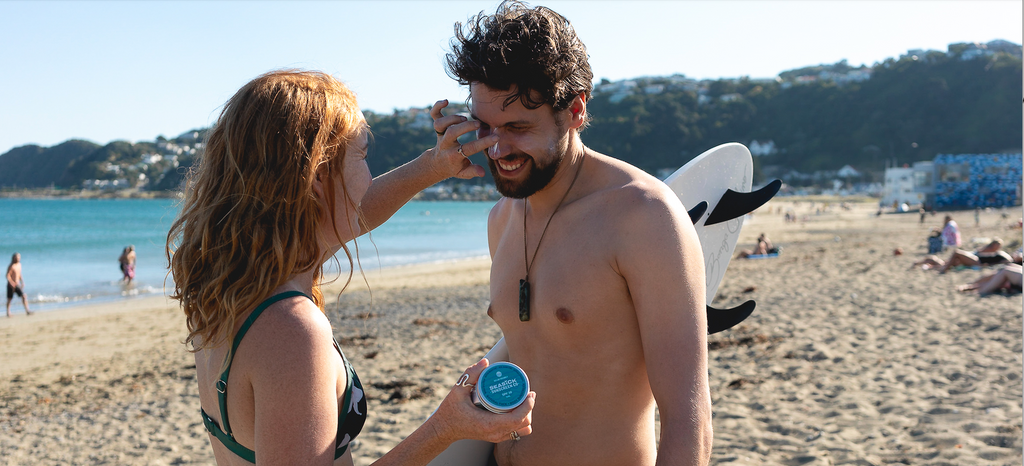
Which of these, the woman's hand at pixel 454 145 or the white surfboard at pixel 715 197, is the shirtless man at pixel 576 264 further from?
the white surfboard at pixel 715 197

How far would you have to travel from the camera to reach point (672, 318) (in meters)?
1.60

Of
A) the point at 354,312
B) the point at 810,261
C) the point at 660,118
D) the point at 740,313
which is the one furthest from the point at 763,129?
the point at 740,313

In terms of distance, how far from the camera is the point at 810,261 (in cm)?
1670

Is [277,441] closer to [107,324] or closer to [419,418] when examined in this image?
[419,418]

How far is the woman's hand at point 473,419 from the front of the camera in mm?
1272

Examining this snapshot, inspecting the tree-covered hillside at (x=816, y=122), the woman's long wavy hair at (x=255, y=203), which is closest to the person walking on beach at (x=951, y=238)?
the woman's long wavy hair at (x=255, y=203)

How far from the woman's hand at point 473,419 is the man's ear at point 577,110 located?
898 millimetres

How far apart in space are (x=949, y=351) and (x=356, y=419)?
274 inches

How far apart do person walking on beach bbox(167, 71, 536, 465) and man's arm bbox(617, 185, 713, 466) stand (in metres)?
0.43

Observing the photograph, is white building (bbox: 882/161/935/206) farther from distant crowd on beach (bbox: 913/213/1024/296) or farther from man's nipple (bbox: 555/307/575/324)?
man's nipple (bbox: 555/307/575/324)

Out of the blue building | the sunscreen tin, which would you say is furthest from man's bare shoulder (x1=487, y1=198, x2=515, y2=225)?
the blue building

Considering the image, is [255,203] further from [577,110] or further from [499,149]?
[577,110]

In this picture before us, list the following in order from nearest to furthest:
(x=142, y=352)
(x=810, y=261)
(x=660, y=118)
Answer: (x=142, y=352), (x=810, y=261), (x=660, y=118)

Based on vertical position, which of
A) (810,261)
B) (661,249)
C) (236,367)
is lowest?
(810,261)
